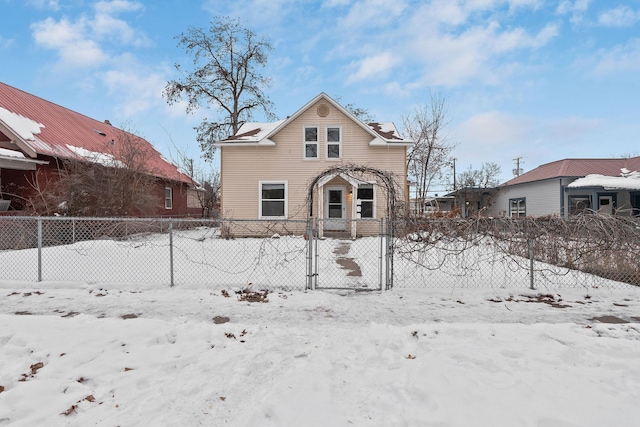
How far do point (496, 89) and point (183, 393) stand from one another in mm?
19429

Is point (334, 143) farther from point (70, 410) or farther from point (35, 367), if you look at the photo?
point (70, 410)

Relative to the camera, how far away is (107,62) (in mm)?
15695

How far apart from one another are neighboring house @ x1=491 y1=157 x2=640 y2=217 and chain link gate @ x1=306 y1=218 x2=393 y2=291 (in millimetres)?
11639

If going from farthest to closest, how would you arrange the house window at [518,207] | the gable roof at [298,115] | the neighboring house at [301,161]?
the house window at [518,207], the neighboring house at [301,161], the gable roof at [298,115]

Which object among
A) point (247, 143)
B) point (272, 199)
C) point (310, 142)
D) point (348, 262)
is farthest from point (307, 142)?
point (348, 262)

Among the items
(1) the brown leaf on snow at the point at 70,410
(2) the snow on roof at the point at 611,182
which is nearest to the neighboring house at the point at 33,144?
(1) the brown leaf on snow at the point at 70,410

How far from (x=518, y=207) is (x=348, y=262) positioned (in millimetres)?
19381

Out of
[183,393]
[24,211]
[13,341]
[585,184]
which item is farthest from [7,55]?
[585,184]

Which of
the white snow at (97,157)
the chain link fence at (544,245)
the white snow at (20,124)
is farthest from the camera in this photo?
the white snow at (97,157)

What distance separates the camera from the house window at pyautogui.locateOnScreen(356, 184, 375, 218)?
14047 mm

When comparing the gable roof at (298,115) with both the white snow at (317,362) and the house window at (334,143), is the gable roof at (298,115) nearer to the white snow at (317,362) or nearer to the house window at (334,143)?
the house window at (334,143)

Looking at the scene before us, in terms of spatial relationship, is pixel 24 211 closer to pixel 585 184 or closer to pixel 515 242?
pixel 515 242

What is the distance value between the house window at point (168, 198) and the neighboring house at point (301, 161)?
740cm

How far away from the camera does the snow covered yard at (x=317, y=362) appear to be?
2277 millimetres
